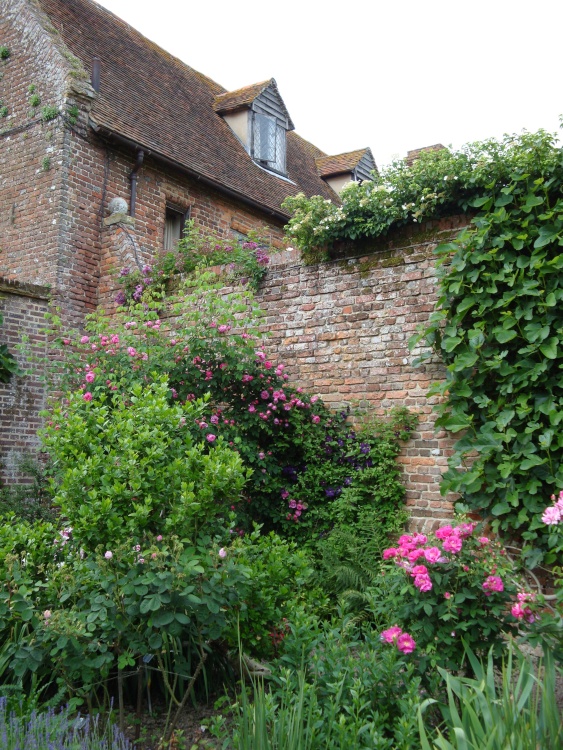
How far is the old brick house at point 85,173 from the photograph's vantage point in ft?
33.5

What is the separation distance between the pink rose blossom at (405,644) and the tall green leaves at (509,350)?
7.13 ft

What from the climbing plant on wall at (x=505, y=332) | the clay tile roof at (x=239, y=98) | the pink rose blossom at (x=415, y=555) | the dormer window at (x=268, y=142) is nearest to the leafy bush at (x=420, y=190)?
the climbing plant on wall at (x=505, y=332)

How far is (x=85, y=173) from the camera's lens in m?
10.8

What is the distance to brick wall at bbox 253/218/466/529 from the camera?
646cm

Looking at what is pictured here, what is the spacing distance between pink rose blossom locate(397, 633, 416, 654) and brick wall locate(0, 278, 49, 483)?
6.93 meters

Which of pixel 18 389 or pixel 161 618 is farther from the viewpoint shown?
pixel 18 389

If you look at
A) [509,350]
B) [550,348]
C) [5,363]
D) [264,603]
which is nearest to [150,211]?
[5,363]

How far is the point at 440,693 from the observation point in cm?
355

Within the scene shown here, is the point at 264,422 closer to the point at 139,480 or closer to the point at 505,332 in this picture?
the point at 505,332

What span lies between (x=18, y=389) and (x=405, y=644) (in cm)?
727

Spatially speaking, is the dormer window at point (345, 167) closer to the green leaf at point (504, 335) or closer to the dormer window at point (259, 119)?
the dormer window at point (259, 119)

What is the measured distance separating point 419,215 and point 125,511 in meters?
4.14

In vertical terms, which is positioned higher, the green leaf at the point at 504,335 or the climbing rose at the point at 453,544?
the green leaf at the point at 504,335

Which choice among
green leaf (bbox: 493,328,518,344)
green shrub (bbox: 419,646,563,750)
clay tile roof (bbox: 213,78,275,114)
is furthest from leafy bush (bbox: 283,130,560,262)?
clay tile roof (bbox: 213,78,275,114)
